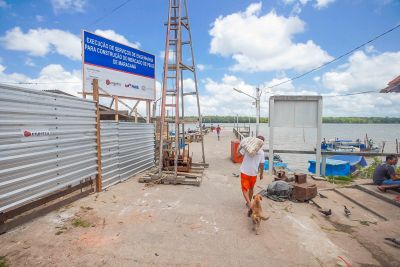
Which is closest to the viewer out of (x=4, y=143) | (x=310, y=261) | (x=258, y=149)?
(x=310, y=261)

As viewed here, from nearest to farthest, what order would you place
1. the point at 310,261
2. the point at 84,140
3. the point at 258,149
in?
the point at 310,261 < the point at 258,149 < the point at 84,140

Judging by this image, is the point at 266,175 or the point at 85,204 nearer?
the point at 85,204

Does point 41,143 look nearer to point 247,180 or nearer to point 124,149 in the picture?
point 124,149

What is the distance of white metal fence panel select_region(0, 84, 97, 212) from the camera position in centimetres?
389

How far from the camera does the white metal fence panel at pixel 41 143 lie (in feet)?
12.8

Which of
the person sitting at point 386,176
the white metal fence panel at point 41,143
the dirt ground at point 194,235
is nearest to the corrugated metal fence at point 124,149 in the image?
the white metal fence panel at point 41,143

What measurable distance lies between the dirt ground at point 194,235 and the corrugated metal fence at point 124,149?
42.7 inches

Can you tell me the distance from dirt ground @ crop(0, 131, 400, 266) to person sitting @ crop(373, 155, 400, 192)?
3.69 ft

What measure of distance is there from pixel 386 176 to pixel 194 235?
674 cm

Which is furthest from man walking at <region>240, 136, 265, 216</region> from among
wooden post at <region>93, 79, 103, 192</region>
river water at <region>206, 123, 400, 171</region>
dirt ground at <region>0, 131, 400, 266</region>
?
river water at <region>206, 123, 400, 171</region>

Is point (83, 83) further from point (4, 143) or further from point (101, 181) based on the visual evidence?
point (4, 143)

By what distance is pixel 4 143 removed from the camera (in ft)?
12.6

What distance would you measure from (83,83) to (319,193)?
8303 mm

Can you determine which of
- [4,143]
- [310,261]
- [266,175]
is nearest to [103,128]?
[4,143]
